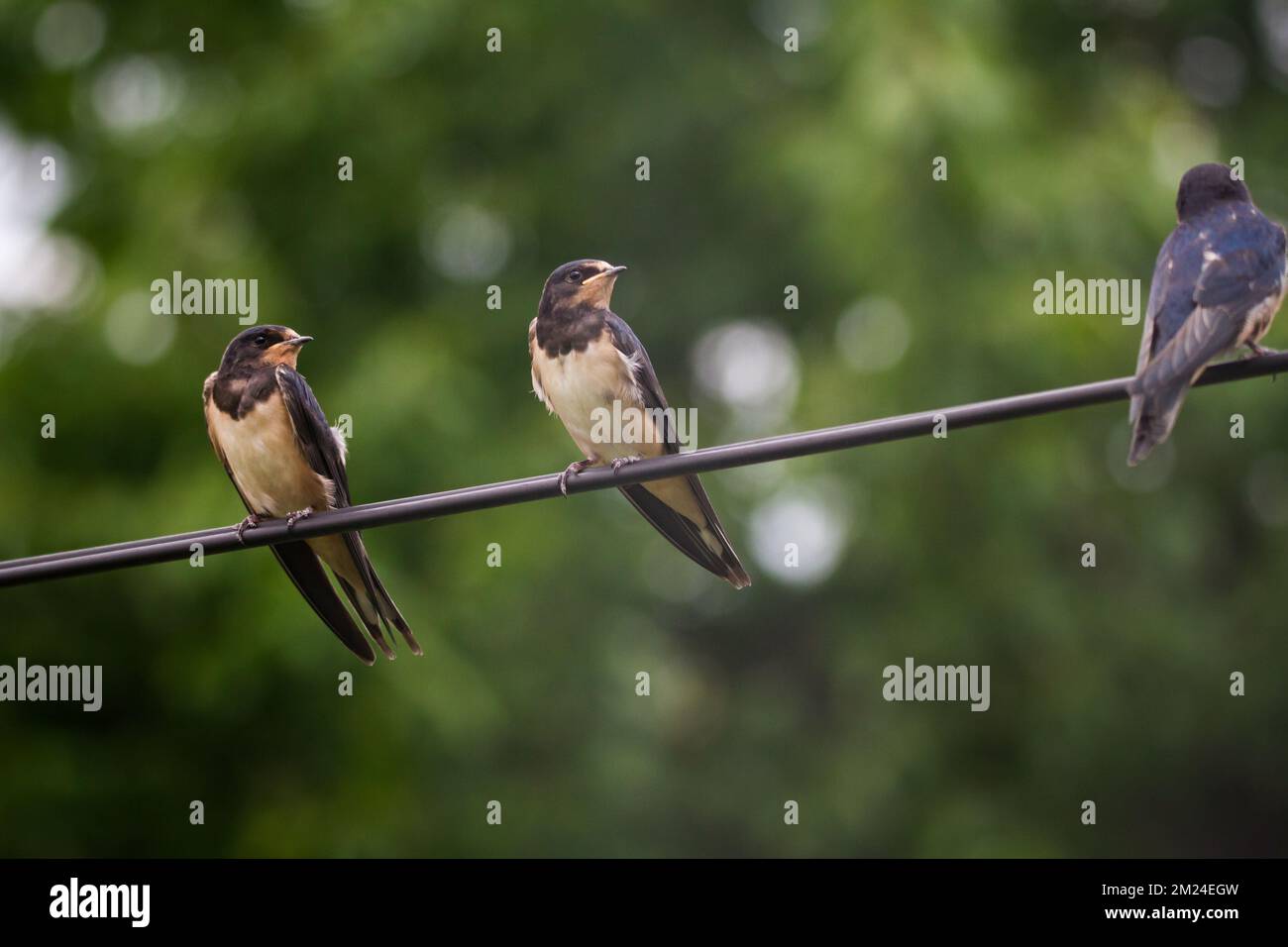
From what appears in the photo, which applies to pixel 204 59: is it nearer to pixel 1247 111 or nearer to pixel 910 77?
pixel 910 77

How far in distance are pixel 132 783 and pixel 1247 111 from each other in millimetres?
10633

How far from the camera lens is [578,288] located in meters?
6.74

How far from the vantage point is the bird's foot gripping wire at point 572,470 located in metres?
4.57

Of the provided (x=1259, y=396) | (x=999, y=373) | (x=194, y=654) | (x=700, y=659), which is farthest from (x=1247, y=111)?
(x=194, y=654)

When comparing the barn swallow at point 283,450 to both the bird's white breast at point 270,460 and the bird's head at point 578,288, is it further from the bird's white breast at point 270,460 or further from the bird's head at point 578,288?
the bird's head at point 578,288

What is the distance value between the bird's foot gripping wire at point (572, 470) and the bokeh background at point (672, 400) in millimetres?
4726

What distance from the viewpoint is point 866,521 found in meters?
13.2

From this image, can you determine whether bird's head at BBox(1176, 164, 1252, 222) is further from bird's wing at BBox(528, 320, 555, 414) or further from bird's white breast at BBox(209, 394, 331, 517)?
bird's white breast at BBox(209, 394, 331, 517)

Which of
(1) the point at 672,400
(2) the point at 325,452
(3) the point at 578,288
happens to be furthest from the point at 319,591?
(1) the point at 672,400

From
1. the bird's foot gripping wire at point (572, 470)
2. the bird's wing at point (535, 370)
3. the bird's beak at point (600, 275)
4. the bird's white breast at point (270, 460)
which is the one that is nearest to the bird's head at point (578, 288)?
the bird's beak at point (600, 275)

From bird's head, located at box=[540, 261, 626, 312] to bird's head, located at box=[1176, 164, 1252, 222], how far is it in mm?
2102

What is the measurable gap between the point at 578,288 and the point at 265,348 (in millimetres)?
1199

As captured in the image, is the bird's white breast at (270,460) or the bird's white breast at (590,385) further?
the bird's white breast at (590,385)

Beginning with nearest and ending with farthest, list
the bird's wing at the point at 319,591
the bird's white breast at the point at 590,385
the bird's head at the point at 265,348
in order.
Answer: the bird's wing at the point at 319,591 < the bird's head at the point at 265,348 < the bird's white breast at the point at 590,385
